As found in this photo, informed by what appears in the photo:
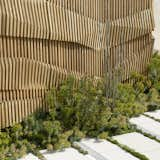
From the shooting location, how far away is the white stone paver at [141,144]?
745 cm

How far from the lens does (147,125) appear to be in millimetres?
8594

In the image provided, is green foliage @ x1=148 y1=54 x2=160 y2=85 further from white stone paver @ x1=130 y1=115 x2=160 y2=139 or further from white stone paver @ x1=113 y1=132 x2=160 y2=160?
white stone paver @ x1=113 y1=132 x2=160 y2=160

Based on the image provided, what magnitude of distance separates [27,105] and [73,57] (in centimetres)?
119

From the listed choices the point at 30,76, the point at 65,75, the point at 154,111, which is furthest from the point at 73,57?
the point at 154,111

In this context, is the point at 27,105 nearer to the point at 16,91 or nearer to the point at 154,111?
the point at 16,91

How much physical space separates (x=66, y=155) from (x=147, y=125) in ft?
6.29

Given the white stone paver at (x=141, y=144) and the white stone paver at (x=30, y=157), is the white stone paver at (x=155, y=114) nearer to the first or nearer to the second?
the white stone paver at (x=141, y=144)

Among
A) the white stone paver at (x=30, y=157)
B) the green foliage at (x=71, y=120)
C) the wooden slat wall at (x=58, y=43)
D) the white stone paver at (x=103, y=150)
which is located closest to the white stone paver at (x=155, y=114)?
the green foliage at (x=71, y=120)

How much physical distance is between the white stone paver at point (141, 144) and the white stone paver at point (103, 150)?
24cm

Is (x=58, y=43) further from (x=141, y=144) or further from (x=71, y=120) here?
(x=141, y=144)

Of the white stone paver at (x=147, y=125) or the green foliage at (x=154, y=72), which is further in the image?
the green foliage at (x=154, y=72)

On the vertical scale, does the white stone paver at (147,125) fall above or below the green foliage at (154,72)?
below

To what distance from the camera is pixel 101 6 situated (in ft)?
29.6

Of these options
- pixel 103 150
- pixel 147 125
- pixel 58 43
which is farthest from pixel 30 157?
pixel 147 125
